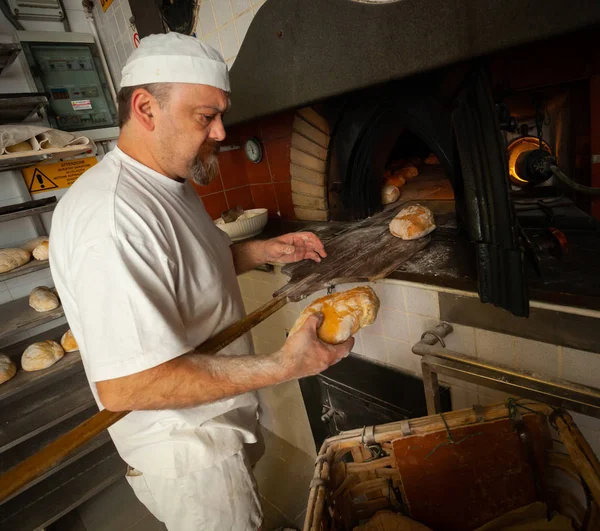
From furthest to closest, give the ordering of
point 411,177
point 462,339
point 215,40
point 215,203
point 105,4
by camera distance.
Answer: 1. point 215,203
2. point 105,4
3. point 411,177
4. point 215,40
5. point 462,339

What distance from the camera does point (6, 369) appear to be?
7.14 feet

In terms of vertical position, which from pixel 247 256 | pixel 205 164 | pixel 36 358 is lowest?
pixel 36 358

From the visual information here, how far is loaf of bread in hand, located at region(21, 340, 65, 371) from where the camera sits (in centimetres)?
225

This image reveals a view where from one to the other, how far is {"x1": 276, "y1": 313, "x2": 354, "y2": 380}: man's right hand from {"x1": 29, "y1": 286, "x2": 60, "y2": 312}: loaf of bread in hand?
2.07m

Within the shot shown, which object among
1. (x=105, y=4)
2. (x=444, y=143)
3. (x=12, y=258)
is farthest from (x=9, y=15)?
(x=444, y=143)

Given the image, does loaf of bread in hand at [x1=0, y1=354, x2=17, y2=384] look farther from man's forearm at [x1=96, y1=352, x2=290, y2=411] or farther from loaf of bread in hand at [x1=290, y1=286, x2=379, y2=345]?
loaf of bread in hand at [x1=290, y1=286, x2=379, y2=345]

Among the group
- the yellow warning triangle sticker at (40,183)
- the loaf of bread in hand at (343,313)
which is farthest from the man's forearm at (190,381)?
the yellow warning triangle sticker at (40,183)

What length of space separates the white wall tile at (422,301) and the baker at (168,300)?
0.54m

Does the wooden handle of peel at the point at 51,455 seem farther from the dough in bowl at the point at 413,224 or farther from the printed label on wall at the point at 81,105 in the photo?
the printed label on wall at the point at 81,105

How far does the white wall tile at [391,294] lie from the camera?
61.7 inches

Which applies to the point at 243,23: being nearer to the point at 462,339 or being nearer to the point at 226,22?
the point at 226,22

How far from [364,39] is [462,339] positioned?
1.17m

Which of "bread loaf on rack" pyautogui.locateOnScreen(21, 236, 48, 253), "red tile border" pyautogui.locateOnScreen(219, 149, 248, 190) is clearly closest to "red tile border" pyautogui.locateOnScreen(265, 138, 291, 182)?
"red tile border" pyautogui.locateOnScreen(219, 149, 248, 190)

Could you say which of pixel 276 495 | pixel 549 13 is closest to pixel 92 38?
pixel 549 13
